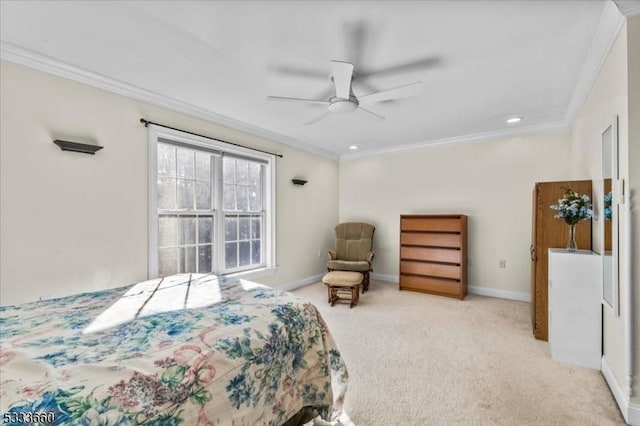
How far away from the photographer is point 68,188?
233cm

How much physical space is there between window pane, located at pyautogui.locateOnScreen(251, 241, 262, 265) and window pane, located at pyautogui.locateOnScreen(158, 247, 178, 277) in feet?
3.66

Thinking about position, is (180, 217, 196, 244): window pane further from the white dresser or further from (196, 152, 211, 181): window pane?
the white dresser

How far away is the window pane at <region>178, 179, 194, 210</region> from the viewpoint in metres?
3.23

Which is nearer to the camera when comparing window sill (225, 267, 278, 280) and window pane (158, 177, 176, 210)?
window pane (158, 177, 176, 210)

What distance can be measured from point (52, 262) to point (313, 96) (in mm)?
2680

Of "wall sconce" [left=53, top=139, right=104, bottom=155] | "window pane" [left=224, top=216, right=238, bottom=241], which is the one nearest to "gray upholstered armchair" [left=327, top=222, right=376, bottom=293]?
"window pane" [left=224, top=216, right=238, bottom=241]

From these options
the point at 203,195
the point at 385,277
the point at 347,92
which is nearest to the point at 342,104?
the point at 347,92

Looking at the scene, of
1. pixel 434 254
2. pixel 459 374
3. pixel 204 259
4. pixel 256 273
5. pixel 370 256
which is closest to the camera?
pixel 459 374

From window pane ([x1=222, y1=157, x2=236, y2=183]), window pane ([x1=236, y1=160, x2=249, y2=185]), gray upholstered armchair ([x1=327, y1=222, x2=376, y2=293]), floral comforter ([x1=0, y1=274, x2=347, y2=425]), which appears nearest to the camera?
floral comforter ([x1=0, y1=274, x2=347, y2=425])

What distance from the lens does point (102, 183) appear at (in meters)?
2.53

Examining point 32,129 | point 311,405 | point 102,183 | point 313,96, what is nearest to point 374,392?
point 311,405

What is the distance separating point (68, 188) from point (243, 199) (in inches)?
75.7

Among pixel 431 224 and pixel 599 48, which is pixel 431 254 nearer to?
pixel 431 224

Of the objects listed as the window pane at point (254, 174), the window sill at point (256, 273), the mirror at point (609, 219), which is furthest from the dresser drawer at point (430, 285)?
the window pane at point (254, 174)
